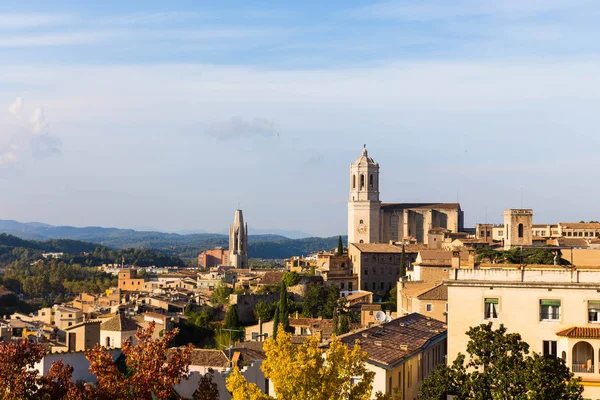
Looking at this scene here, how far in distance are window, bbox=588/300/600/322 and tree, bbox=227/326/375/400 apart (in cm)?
819

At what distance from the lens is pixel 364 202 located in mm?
102812

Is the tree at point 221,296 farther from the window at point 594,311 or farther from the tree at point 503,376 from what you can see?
the tree at point 503,376

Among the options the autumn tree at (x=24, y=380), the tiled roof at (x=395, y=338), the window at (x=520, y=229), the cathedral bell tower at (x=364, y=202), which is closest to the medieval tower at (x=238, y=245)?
the cathedral bell tower at (x=364, y=202)

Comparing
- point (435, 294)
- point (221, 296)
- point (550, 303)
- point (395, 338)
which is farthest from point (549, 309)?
point (221, 296)

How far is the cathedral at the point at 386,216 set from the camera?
335 ft

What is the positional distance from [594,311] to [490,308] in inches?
105

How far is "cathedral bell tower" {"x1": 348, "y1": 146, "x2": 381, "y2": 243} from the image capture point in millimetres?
102188

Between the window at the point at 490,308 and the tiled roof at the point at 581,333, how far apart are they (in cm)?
186

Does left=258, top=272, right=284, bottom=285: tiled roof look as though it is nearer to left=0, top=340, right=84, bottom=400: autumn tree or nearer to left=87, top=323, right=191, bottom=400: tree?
left=0, top=340, right=84, bottom=400: autumn tree

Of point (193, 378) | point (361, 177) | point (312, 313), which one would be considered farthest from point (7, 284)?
point (193, 378)

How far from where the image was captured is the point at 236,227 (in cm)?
18538

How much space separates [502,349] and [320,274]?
5793cm

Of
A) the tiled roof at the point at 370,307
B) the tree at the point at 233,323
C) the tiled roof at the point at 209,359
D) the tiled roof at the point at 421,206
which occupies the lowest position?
the tree at the point at 233,323

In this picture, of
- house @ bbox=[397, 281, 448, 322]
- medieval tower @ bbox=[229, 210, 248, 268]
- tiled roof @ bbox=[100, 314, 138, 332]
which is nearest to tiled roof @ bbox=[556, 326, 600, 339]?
house @ bbox=[397, 281, 448, 322]
